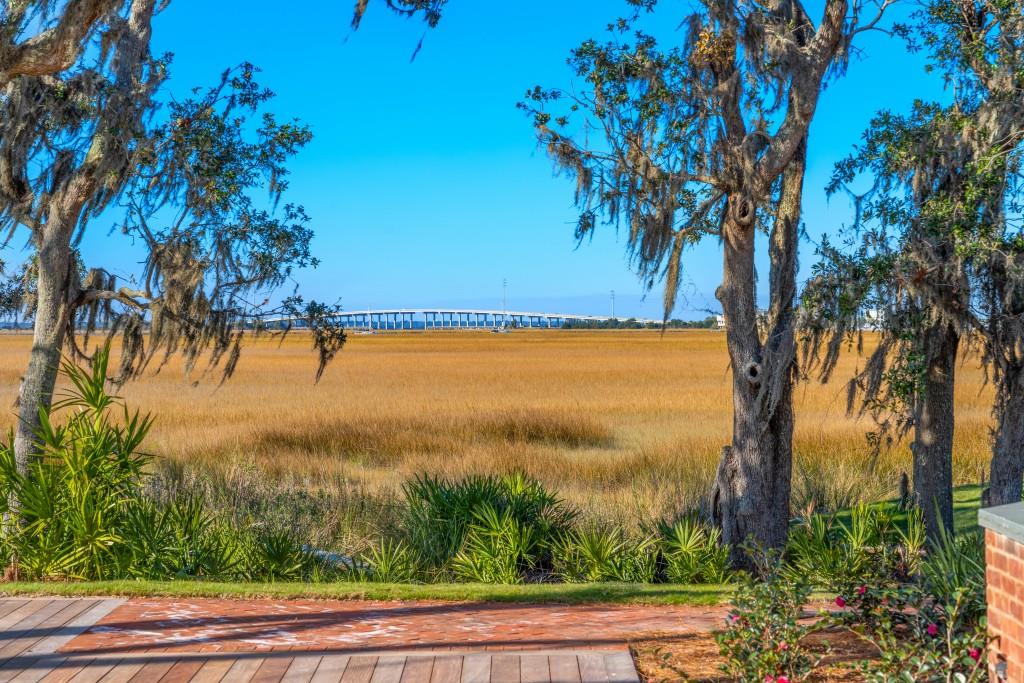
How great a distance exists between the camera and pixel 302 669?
5.12 m

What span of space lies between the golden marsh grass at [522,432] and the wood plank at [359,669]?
650cm

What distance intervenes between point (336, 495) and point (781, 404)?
6157 millimetres

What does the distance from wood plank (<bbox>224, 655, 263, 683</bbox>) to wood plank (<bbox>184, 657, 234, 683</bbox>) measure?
1.0 inches

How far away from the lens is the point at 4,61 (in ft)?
20.3

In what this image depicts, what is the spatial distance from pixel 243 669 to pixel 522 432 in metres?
18.5

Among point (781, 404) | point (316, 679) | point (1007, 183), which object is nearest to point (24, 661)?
point (316, 679)

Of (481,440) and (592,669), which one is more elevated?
(592,669)

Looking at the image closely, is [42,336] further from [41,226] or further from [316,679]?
[316,679]

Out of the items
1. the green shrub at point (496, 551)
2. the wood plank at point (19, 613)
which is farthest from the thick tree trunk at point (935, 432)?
the wood plank at point (19, 613)

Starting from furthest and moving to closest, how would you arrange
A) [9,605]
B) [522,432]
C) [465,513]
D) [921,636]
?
[522,432] → [465,513] → [9,605] → [921,636]

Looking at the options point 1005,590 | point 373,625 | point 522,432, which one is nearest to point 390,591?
point 373,625

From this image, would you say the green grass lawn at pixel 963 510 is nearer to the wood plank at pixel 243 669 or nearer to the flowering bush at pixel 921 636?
the flowering bush at pixel 921 636

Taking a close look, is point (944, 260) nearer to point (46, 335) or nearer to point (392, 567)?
point (392, 567)

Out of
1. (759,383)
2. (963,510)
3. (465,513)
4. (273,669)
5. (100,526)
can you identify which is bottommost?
(963,510)
